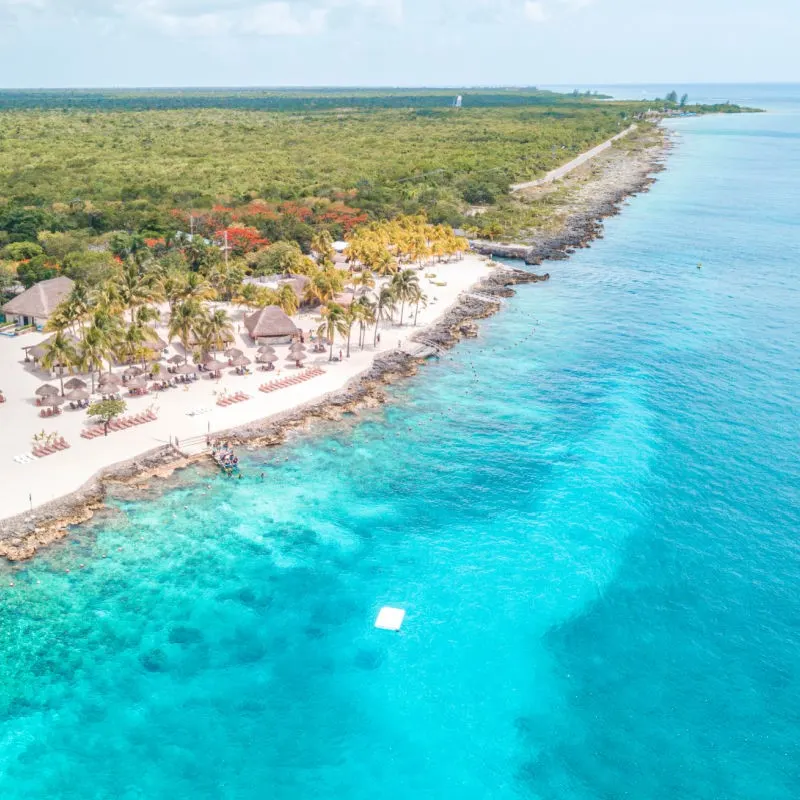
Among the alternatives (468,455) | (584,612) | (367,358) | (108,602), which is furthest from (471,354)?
(108,602)

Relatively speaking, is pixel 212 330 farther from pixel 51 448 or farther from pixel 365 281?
pixel 365 281

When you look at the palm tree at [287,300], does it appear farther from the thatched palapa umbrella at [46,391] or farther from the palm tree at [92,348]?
the thatched palapa umbrella at [46,391]

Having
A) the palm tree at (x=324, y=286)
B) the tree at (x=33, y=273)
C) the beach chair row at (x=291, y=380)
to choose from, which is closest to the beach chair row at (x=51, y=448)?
the beach chair row at (x=291, y=380)

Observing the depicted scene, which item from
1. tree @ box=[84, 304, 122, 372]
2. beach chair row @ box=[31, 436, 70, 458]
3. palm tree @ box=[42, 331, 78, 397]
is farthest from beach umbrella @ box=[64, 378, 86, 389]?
beach chair row @ box=[31, 436, 70, 458]

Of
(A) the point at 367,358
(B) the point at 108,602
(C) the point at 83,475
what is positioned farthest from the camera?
(A) the point at 367,358

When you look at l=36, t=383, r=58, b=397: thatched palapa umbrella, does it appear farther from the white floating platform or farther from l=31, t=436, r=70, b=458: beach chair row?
the white floating platform

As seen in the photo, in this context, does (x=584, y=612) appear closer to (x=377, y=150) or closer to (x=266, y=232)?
(x=266, y=232)
